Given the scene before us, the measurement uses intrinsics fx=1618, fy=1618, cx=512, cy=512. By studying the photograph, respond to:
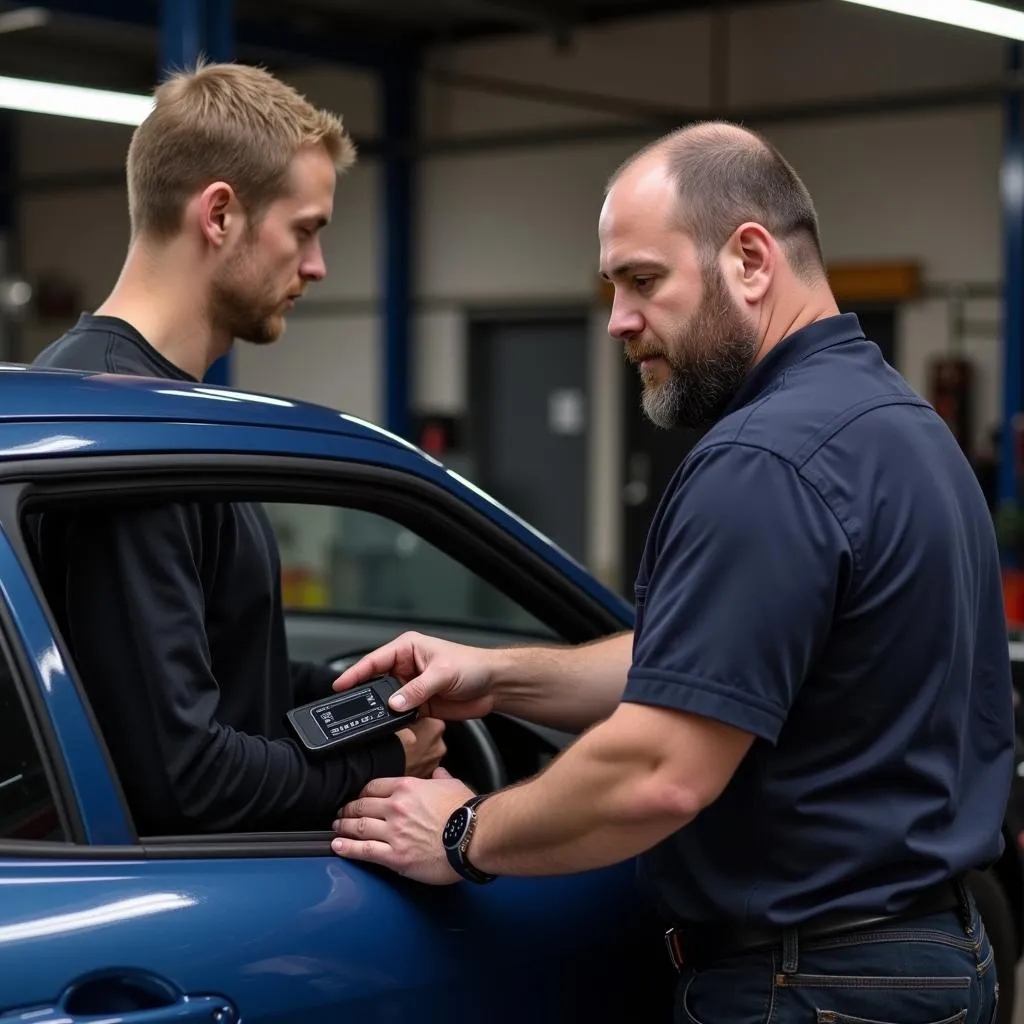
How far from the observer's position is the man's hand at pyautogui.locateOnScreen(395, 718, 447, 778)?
2027 mm

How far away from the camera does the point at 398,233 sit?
12.6 meters

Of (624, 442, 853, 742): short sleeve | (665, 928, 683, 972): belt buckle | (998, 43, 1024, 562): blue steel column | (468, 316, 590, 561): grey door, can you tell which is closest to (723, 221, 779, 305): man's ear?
(624, 442, 853, 742): short sleeve

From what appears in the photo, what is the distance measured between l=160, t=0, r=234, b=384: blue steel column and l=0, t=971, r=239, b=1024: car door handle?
4.95 meters

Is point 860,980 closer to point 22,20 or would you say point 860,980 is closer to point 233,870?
point 233,870

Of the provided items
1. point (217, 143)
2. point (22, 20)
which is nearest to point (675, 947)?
point (217, 143)

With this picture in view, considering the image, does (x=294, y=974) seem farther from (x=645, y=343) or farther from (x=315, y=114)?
(x=315, y=114)

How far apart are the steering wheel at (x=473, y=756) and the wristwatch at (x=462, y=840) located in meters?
0.57

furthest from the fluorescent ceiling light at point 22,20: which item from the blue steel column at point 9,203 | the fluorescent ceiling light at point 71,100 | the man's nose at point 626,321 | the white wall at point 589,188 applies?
the man's nose at point 626,321

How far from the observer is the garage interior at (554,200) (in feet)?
33.5

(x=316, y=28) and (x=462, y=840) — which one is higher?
(x=316, y=28)

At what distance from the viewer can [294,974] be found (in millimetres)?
1680

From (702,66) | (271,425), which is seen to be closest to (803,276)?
(271,425)

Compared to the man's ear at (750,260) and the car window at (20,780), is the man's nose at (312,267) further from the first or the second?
the car window at (20,780)

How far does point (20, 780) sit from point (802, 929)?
829 millimetres
